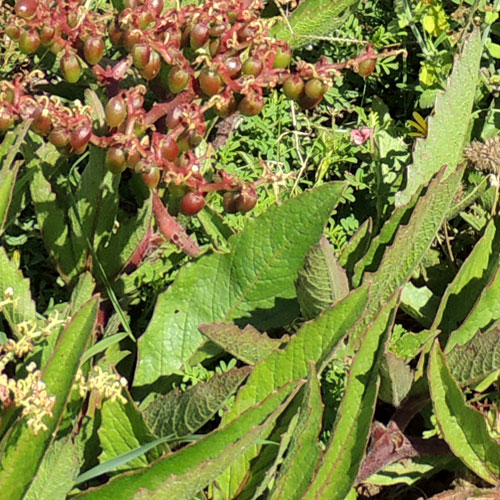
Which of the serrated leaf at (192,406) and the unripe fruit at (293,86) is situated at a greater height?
the unripe fruit at (293,86)

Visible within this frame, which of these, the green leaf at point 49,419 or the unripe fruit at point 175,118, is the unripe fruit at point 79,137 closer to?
the unripe fruit at point 175,118

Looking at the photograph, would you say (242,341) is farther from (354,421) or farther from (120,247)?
(120,247)

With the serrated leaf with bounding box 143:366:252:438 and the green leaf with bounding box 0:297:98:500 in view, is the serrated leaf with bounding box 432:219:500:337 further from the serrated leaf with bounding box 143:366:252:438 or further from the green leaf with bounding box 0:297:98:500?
the green leaf with bounding box 0:297:98:500

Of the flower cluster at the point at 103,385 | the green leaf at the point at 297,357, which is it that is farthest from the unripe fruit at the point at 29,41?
the green leaf at the point at 297,357

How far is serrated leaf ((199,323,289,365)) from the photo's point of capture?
5.72ft

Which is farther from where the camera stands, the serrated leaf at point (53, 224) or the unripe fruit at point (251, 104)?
the serrated leaf at point (53, 224)

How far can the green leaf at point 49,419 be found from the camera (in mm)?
1500

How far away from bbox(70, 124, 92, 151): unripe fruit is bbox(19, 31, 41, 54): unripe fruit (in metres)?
0.22

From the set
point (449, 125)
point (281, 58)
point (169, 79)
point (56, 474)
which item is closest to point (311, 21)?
point (449, 125)

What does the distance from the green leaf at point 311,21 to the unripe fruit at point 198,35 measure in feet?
2.03

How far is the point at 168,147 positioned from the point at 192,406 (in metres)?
0.46

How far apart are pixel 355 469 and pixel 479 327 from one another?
500mm

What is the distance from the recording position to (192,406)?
159cm

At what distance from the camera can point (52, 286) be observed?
229 cm
